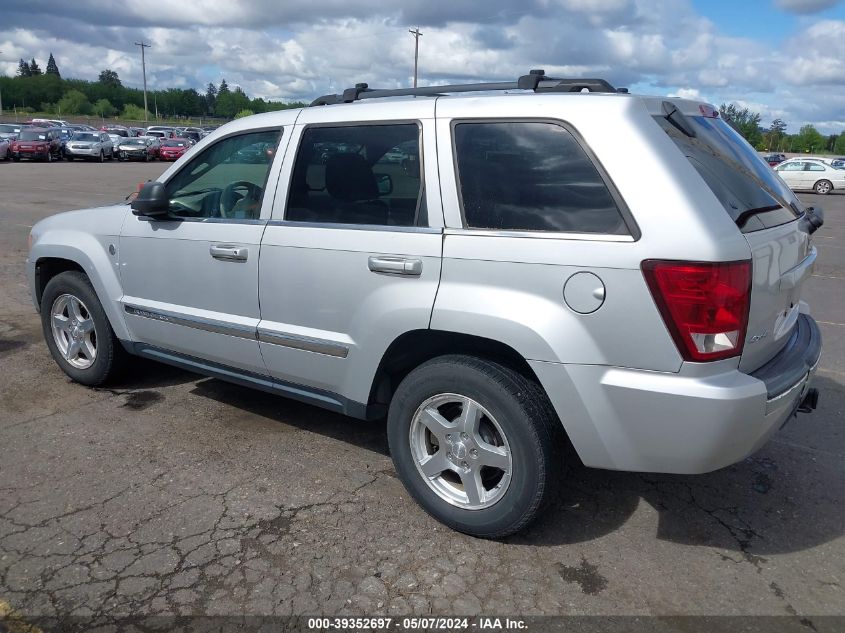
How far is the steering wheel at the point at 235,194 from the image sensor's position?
3.97m

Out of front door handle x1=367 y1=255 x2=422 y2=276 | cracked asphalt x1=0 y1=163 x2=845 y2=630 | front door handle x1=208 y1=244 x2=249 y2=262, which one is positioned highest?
front door handle x1=367 y1=255 x2=422 y2=276

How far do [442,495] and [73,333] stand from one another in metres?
3.13

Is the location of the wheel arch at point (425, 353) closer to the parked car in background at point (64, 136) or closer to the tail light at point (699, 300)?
the tail light at point (699, 300)

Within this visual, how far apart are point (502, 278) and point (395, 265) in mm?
531

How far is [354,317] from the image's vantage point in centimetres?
343

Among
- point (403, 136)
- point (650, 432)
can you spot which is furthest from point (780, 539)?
point (403, 136)

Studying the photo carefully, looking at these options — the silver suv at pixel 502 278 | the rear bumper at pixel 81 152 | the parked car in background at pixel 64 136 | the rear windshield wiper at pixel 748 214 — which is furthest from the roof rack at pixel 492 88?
the parked car in background at pixel 64 136

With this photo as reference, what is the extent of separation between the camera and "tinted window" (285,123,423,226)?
11.1 ft

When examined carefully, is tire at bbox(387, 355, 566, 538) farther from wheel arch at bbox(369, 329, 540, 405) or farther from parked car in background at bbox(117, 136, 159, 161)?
parked car in background at bbox(117, 136, 159, 161)

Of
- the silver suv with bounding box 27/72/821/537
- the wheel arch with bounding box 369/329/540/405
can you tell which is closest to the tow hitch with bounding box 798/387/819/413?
the silver suv with bounding box 27/72/821/537

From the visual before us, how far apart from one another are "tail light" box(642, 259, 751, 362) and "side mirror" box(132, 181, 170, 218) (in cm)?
278

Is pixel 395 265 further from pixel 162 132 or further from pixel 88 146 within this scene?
pixel 162 132

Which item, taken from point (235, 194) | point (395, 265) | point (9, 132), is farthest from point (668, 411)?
point (9, 132)

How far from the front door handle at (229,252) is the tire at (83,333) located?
129 centimetres
